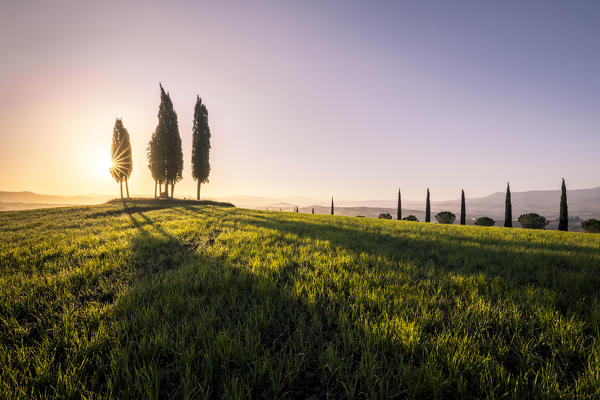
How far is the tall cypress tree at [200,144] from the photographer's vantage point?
1283 inches

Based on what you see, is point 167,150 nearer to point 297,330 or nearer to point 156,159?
point 156,159

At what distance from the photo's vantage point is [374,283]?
131 inches

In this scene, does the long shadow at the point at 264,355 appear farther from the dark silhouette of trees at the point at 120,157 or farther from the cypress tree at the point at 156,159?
the dark silhouette of trees at the point at 120,157

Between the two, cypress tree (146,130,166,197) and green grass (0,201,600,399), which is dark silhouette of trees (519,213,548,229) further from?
cypress tree (146,130,166,197)

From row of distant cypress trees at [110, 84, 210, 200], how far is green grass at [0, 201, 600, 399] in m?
30.5

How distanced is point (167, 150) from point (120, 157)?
410 inches

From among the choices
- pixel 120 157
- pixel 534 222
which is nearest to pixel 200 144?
pixel 120 157

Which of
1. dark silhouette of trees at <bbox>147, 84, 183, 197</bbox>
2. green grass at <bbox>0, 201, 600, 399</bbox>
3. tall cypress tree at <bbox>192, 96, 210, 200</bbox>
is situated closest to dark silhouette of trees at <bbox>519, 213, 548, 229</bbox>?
green grass at <bbox>0, 201, 600, 399</bbox>

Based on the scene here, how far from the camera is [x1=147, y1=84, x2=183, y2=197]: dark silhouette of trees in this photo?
1210 inches

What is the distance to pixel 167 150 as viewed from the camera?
30812 millimetres

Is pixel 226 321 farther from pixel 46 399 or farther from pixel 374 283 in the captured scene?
pixel 374 283

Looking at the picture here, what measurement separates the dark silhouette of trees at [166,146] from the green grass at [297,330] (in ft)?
100

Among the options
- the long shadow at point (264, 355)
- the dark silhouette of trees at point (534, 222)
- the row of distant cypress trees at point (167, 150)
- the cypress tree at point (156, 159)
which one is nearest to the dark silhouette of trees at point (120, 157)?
the row of distant cypress trees at point (167, 150)

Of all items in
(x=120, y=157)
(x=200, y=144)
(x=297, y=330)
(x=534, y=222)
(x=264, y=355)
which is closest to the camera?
(x=264, y=355)
